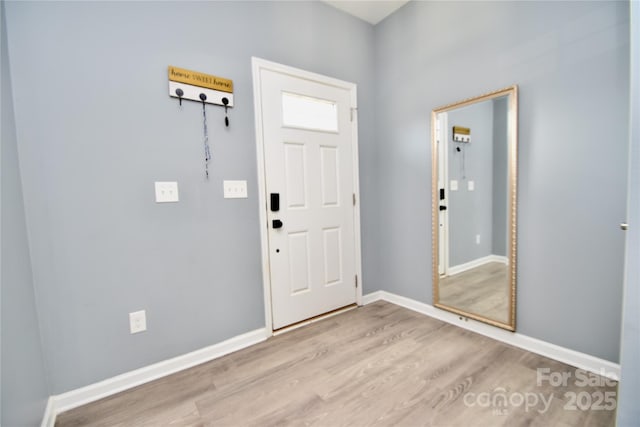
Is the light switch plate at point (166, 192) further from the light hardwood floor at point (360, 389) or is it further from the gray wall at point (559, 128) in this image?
the gray wall at point (559, 128)

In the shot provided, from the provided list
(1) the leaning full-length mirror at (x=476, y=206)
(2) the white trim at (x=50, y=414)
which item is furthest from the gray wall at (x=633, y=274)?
(2) the white trim at (x=50, y=414)

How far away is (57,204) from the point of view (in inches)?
57.2

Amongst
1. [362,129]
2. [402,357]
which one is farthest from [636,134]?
[362,129]

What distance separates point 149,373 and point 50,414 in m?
0.44

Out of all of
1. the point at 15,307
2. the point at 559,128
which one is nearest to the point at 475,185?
the point at 559,128

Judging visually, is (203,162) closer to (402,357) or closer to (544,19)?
(402,357)

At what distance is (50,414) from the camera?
4.58 feet

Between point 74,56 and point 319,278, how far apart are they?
222cm

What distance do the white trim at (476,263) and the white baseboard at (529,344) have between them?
0.37 m

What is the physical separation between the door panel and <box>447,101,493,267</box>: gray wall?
35.5 inches

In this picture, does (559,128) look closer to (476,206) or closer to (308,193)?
(476,206)

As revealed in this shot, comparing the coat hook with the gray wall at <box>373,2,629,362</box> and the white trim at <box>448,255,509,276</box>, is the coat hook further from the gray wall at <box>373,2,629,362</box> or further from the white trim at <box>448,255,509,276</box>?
the white trim at <box>448,255,509,276</box>

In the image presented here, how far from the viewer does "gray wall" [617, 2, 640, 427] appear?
930 mm

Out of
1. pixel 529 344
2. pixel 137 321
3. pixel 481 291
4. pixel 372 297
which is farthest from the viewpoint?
pixel 372 297
